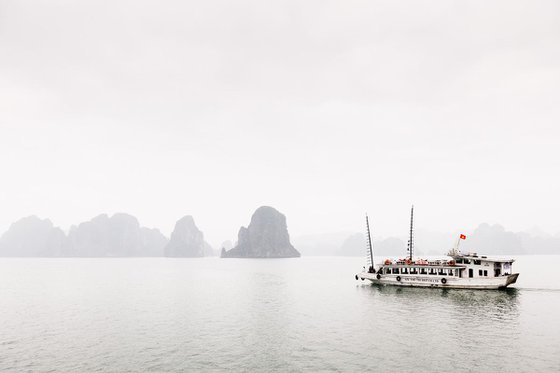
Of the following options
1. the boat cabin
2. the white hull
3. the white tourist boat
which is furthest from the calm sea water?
the boat cabin

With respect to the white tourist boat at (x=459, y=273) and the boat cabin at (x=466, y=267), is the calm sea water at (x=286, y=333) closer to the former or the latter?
the white tourist boat at (x=459, y=273)

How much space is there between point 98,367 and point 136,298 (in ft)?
138

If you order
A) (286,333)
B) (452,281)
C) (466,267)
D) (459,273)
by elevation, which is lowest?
(286,333)

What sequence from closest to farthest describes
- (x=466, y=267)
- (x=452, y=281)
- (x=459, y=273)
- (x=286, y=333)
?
(x=286, y=333) < (x=452, y=281) < (x=466, y=267) < (x=459, y=273)

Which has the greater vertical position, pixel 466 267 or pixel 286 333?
pixel 466 267

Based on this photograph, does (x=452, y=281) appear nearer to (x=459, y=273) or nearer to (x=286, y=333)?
(x=459, y=273)

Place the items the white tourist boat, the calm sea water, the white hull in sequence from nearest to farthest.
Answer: the calm sea water → the white hull → the white tourist boat

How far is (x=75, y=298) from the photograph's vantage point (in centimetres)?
7138

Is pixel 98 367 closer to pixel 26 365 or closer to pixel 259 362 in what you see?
pixel 26 365

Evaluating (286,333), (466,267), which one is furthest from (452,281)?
(286,333)

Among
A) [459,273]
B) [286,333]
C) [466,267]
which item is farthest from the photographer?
[459,273]

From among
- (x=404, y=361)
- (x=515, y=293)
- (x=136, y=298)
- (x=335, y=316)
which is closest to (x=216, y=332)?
(x=335, y=316)

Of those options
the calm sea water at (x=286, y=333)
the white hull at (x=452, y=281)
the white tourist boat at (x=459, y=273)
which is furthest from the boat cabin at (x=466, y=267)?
the calm sea water at (x=286, y=333)

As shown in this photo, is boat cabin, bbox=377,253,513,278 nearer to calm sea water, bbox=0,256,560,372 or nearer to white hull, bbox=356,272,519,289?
white hull, bbox=356,272,519,289
